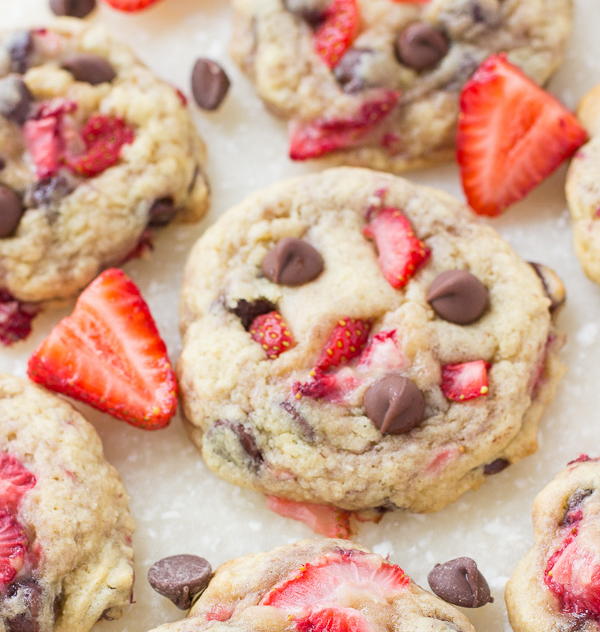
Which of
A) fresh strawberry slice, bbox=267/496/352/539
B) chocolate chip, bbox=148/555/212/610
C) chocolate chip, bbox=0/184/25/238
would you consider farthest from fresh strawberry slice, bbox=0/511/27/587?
chocolate chip, bbox=0/184/25/238

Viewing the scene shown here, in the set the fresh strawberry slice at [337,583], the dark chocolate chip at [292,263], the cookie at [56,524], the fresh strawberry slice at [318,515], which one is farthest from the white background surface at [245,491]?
the dark chocolate chip at [292,263]

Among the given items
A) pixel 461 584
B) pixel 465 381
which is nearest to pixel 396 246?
pixel 465 381

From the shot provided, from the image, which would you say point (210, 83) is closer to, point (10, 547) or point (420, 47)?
point (420, 47)

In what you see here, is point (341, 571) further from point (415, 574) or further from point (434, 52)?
point (434, 52)

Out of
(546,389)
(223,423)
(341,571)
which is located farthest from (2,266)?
(546,389)

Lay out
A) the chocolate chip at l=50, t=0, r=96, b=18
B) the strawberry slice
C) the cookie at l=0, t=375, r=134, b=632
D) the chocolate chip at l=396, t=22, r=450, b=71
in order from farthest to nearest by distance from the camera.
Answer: the chocolate chip at l=50, t=0, r=96, b=18 → the chocolate chip at l=396, t=22, r=450, b=71 → the strawberry slice → the cookie at l=0, t=375, r=134, b=632

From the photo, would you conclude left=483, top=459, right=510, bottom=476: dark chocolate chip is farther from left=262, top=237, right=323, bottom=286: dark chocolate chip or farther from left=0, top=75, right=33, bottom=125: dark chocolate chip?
left=0, top=75, right=33, bottom=125: dark chocolate chip

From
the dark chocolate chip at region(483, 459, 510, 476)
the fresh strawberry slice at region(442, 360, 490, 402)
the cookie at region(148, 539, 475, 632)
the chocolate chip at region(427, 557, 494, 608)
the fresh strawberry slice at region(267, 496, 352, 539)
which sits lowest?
the fresh strawberry slice at region(267, 496, 352, 539)
